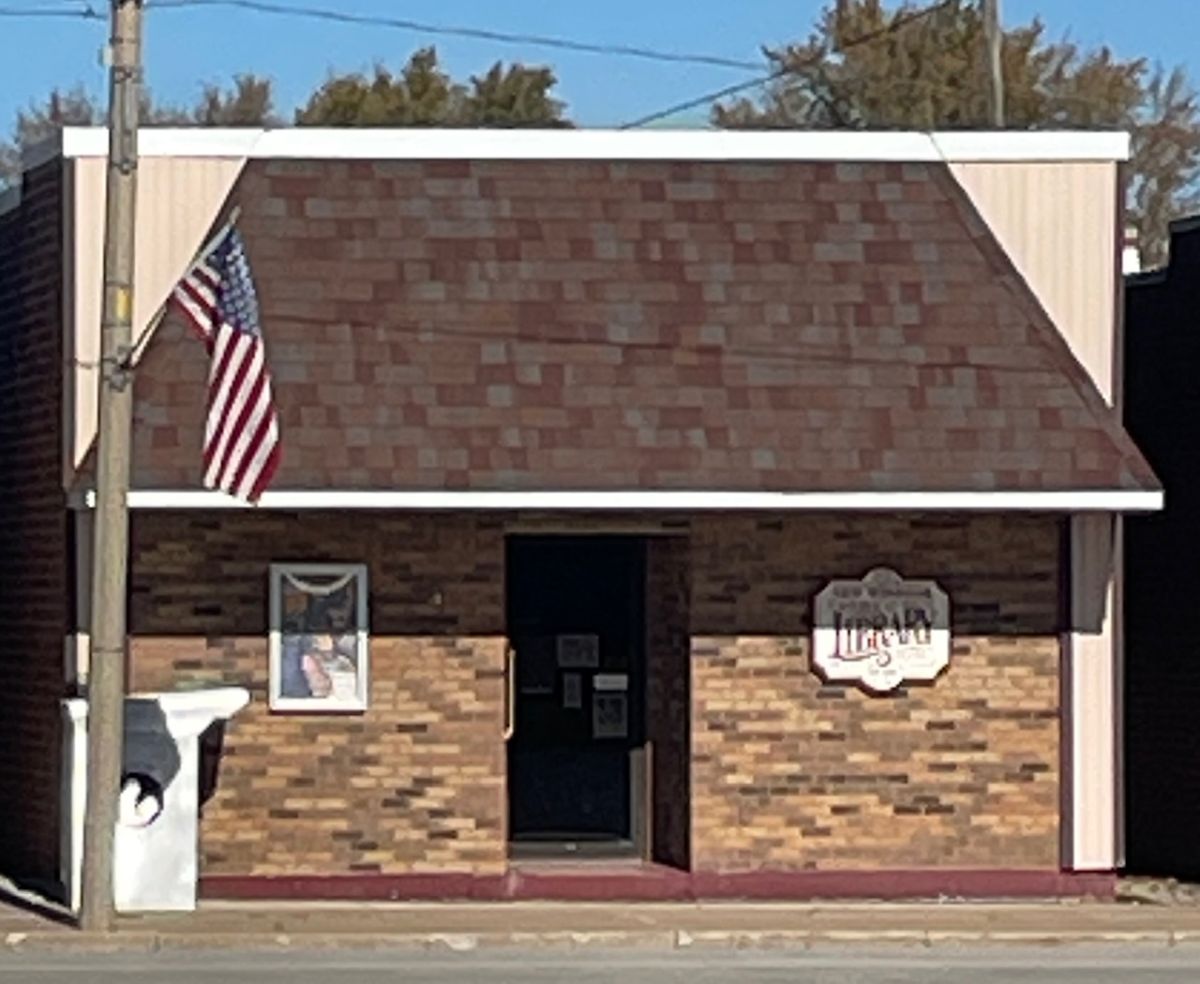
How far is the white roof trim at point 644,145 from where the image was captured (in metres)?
22.7

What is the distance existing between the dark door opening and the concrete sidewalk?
1.93 m

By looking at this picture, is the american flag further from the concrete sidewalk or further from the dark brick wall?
the concrete sidewalk

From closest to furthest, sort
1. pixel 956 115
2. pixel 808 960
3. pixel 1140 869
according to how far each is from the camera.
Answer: pixel 808 960, pixel 1140 869, pixel 956 115

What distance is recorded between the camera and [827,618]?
22406 millimetres

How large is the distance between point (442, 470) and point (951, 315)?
4.04 meters

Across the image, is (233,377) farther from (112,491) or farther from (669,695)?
(669,695)

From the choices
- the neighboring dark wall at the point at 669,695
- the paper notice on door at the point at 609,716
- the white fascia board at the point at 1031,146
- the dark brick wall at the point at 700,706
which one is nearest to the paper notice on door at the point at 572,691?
the paper notice on door at the point at 609,716

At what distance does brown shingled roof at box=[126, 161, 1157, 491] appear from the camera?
21.6 metres

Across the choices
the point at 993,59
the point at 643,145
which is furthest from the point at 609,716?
the point at 993,59

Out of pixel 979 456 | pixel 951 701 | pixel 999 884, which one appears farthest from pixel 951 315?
pixel 999 884

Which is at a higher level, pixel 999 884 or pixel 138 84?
pixel 138 84

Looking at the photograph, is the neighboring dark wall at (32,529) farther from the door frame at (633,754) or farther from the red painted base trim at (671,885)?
the door frame at (633,754)

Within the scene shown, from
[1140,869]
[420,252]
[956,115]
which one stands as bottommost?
[1140,869]

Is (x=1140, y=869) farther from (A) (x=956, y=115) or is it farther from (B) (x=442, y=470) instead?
(A) (x=956, y=115)
